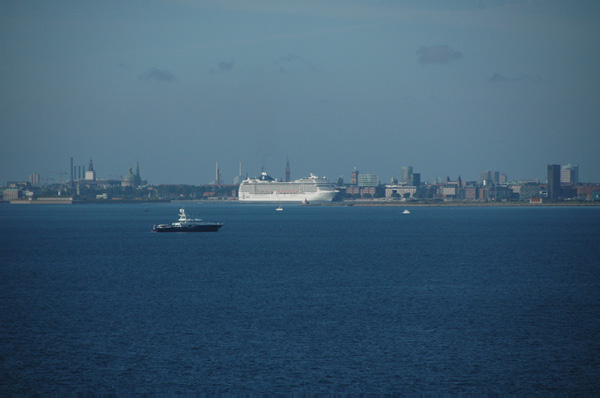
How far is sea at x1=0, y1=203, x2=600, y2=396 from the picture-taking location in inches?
689

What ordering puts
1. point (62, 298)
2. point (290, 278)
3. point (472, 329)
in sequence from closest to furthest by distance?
point (472, 329)
point (62, 298)
point (290, 278)

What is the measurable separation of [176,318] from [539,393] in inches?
513

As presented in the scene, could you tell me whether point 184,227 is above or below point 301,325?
above

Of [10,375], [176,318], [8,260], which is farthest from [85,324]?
[8,260]

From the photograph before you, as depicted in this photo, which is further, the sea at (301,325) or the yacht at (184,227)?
the yacht at (184,227)

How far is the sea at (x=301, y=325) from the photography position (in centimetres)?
1750

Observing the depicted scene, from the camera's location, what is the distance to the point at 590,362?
18844 mm

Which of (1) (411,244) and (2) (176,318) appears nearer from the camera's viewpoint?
(2) (176,318)

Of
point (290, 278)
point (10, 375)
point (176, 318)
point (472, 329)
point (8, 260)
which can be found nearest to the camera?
point (10, 375)

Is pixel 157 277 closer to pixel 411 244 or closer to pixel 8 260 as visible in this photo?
pixel 8 260

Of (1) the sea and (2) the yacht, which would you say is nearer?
(1) the sea

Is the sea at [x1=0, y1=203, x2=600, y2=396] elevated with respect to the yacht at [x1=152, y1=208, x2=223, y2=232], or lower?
lower

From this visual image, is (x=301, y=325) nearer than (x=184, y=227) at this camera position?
Yes

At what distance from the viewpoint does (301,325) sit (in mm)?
23609
